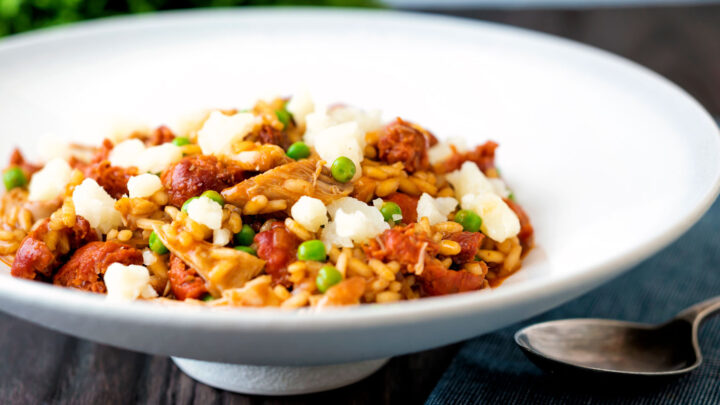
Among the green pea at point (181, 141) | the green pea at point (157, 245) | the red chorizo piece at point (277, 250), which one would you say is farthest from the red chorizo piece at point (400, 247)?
the green pea at point (181, 141)

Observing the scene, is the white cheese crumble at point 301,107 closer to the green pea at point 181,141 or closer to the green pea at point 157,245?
the green pea at point 181,141

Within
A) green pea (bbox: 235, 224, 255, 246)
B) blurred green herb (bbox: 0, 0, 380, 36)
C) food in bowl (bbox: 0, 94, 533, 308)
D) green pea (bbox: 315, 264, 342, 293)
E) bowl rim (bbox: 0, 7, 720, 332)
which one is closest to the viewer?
bowl rim (bbox: 0, 7, 720, 332)

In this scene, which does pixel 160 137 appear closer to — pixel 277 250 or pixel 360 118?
pixel 360 118

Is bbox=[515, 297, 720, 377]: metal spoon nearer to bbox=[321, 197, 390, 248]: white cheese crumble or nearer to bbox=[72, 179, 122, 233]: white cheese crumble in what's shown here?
bbox=[321, 197, 390, 248]: white cheese crumble

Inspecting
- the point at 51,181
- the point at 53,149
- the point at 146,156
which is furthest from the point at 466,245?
the point at 53,149

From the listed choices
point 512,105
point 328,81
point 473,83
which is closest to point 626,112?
point 512,105

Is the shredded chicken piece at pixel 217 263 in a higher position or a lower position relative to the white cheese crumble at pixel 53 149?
higher

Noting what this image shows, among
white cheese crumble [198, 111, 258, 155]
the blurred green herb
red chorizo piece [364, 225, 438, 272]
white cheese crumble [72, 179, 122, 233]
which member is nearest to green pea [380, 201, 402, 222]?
red chorizo piece [364, 225, 438, 272]
